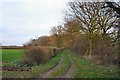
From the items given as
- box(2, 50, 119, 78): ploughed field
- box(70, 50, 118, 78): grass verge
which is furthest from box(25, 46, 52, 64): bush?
box(70, 50, 118, 78): grass verge

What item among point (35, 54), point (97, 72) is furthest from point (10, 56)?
point (97, 72)

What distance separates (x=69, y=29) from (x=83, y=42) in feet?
15.0

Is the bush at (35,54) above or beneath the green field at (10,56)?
above

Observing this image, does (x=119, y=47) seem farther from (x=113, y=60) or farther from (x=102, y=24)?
(x=102, y=24)

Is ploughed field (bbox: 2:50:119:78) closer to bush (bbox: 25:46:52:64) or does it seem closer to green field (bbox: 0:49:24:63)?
bush (bbox: 25:46:52:64)

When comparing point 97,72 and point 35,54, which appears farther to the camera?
point 35,54

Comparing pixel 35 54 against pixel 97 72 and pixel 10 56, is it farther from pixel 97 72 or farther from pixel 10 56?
pixel 10 56

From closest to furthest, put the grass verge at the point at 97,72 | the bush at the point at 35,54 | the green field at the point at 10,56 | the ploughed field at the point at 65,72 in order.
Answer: the grass verge at the point at 97,72, the ploughed field at the point at 65,72, the bush at the point at 35,54, the green field at the point at 10,56

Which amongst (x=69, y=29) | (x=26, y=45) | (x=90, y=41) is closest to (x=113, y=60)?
(x=26, y=45)

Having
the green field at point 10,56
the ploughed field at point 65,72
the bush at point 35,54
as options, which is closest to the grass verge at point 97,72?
the ploughed field at point 65,72

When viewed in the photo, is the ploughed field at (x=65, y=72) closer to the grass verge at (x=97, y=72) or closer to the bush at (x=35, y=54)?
the grass verge at (x=97, y=72)

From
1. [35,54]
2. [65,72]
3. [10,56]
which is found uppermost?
[35,54]

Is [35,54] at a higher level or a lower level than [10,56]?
higher

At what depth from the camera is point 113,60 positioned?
2056cm
